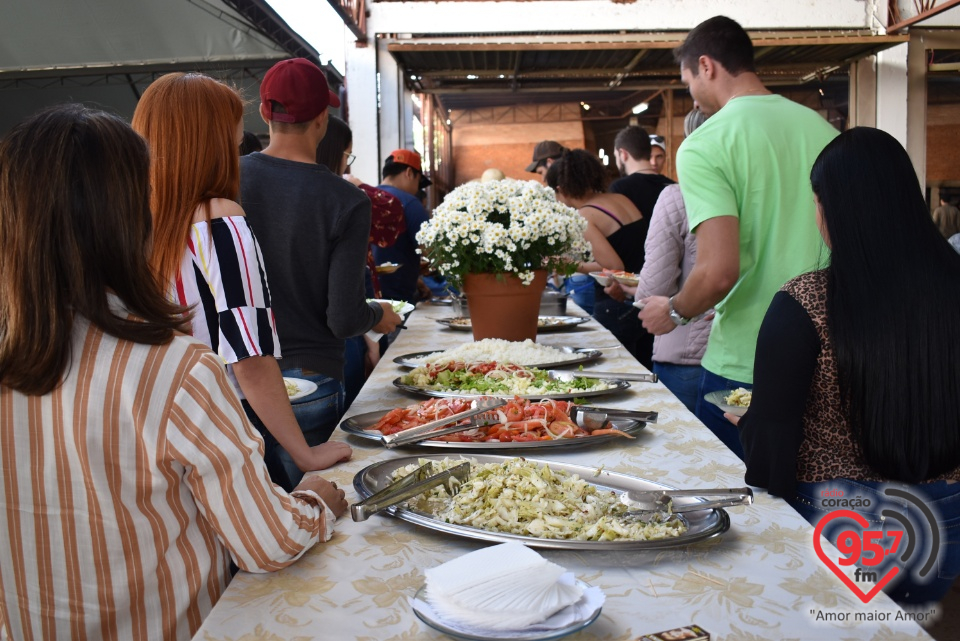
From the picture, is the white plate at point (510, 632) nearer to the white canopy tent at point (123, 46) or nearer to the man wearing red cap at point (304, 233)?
the man wearing red cap at point (304, 233)

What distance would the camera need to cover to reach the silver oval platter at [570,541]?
1.05 m

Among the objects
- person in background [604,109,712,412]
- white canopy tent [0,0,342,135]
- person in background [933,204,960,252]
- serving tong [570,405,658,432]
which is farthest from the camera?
person in background [933,204,960,252]

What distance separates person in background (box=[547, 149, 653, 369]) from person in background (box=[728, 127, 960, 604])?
272cm

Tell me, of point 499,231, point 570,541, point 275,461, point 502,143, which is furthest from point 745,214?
point 502,143

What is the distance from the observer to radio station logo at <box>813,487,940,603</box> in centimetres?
125

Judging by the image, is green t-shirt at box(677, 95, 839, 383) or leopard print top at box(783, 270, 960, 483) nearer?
leopard print top at box(783, 270, 960, 483)

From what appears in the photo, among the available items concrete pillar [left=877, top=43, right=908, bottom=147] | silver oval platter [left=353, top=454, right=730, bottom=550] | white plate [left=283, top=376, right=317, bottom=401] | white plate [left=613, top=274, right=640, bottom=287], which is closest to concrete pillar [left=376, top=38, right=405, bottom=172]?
concrete pillar [left=877, top=43, right=908, bottom=147]

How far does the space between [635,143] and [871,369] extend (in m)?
3.41

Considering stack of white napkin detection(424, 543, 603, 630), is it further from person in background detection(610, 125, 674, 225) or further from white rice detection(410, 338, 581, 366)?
person in background detection(610, 125, 674, 225)

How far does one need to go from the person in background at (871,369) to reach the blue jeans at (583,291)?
10.6 feet

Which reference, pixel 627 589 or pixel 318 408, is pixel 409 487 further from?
pixel 318 408

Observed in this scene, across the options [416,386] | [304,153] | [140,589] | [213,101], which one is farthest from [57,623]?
[304,153]

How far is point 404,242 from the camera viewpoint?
4422mm

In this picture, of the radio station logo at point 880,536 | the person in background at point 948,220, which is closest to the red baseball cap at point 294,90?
the radio station logo at point 880,536
